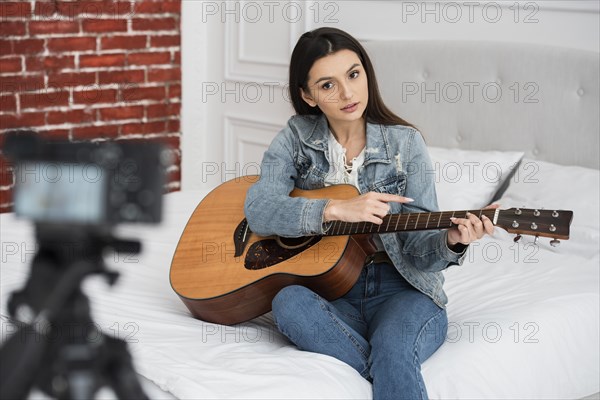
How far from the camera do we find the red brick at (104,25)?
3457 millimetres

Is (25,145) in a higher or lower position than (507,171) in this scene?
higher

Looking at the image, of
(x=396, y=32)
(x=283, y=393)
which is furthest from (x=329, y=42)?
(x=396, y=32)

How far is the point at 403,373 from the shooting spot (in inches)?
61.9

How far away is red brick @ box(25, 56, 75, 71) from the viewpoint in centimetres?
332

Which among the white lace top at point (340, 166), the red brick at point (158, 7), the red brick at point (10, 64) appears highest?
the red brick at point (158, 7)

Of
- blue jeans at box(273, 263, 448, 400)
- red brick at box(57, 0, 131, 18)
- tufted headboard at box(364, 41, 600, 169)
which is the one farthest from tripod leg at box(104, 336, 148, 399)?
red brick at box(57, 0, 131, 18)

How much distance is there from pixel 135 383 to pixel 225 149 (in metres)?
3.09

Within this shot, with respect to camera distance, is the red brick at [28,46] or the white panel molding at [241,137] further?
the white panel molding at [241,137]

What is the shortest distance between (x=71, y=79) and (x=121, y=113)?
0.27 meters

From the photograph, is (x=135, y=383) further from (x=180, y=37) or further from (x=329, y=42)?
(x=180, y=37)

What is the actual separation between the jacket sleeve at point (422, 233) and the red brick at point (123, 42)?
1984mm

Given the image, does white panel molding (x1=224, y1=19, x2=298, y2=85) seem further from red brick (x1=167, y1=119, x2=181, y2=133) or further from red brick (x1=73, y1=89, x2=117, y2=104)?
red brick (x1=73, y1=89, x2=117, y2=104)

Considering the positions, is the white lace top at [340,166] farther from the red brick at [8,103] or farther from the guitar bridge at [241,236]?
the red brick at [8,103]

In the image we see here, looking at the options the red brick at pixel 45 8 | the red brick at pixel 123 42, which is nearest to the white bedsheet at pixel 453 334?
the red brick at pixel 45 8
